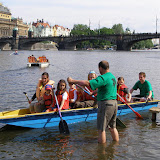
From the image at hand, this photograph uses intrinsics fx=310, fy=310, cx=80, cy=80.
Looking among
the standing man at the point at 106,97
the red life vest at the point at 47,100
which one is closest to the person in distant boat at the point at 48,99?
the red life vest at the point at 47,100

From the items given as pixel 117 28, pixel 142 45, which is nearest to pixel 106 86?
pixel 142 45

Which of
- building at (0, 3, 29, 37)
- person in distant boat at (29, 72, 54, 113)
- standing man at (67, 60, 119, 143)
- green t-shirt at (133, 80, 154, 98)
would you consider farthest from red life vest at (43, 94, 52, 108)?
building at (0, 3, 29, 37)

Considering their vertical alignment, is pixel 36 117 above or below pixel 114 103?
below

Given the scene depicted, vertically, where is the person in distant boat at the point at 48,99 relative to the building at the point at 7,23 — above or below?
below

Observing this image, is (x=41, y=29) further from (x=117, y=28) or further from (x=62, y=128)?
(x=62, y=128)

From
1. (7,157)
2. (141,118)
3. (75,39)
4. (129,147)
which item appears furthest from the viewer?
(75,39)

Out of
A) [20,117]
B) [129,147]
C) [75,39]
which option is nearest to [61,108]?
[20,117]

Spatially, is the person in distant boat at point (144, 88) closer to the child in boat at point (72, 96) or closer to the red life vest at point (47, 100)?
the child in boat at point (72, 96)

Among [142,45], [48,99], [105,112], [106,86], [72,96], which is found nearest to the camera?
[106,86]

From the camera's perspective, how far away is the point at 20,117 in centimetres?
774

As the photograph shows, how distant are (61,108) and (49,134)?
753mm

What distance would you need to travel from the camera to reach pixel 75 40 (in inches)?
3903

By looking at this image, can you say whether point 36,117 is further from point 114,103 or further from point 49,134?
point 114,103

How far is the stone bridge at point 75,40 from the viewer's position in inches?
3316
